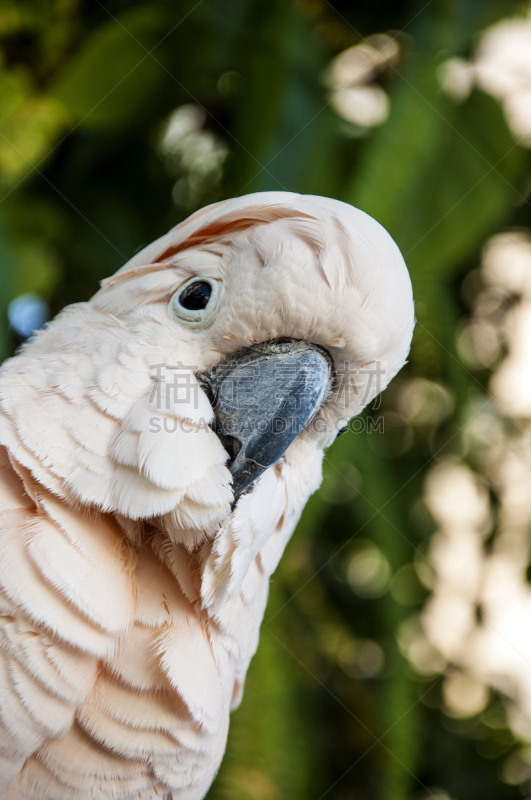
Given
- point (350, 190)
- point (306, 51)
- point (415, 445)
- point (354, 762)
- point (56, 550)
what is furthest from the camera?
point (415, 445)

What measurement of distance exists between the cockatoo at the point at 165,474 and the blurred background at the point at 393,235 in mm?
645

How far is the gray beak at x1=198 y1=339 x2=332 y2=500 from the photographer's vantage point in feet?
2.23

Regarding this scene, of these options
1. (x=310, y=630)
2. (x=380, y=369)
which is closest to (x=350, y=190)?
(x=380, y=369)

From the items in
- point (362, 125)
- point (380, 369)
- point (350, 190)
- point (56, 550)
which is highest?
point (362, 125)

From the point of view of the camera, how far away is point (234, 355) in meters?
0.73

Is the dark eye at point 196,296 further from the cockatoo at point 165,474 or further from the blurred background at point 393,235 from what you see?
the blurred background at point 393,235

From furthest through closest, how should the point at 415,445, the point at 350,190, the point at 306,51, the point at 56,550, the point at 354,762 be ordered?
the point at 415,445 < the point at 354,762 < the point at 306,51 < the point at 350,190 < the point at 56,550

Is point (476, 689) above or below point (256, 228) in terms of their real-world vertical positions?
below

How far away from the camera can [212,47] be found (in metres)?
1.57

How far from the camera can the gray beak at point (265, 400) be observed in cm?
68

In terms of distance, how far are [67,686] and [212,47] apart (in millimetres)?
1570

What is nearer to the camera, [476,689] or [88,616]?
[88,616]

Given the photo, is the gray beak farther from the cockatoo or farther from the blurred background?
the blurred background

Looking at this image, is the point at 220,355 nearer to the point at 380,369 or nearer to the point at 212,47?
the point at 380,369
